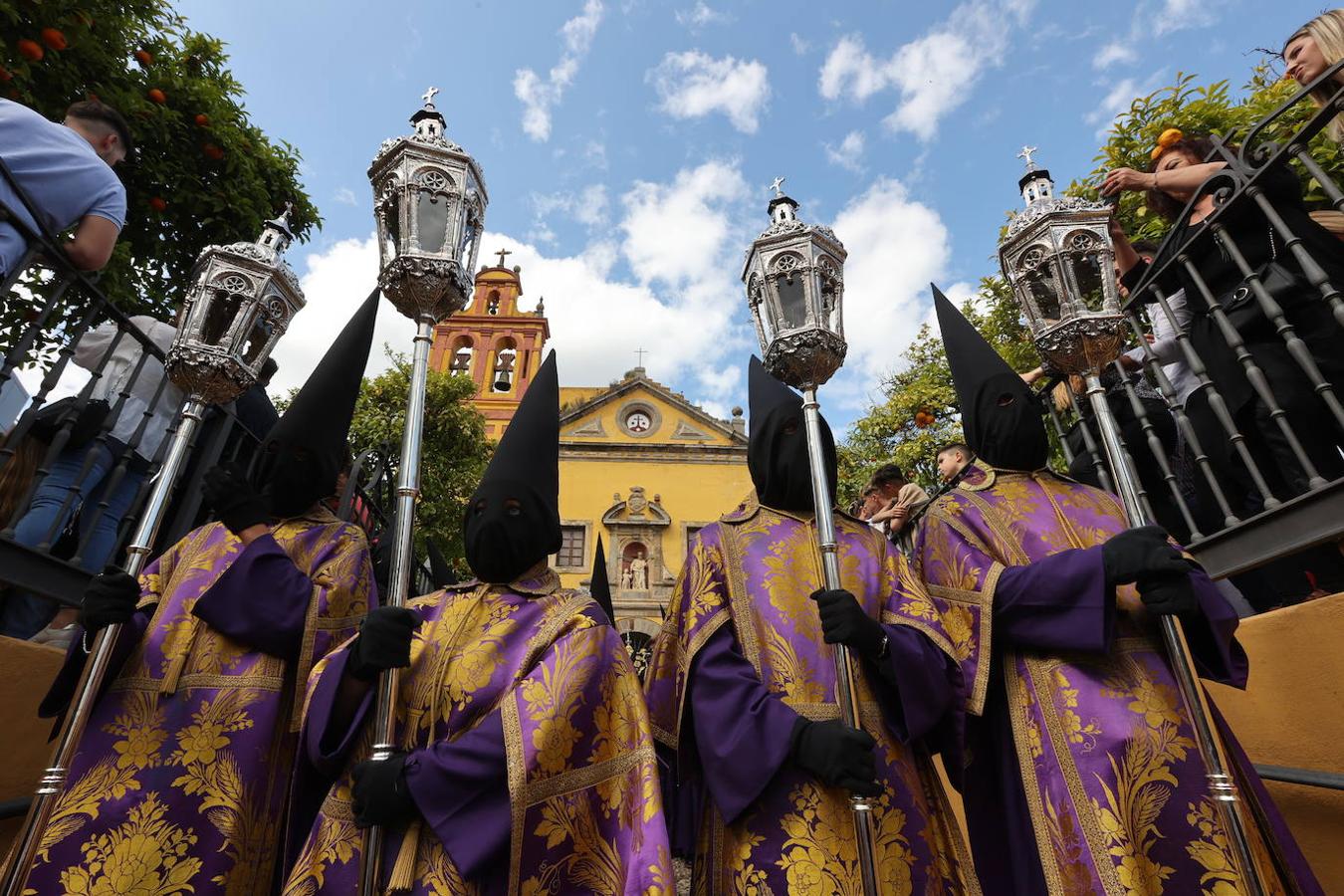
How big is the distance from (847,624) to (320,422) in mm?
2158

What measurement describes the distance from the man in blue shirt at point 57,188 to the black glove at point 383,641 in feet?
8.10

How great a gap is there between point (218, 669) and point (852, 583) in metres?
2.37

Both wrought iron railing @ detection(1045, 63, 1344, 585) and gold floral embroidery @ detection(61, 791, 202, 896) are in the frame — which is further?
wrought iron railing @ detection(1045, 63, 1344, 585)

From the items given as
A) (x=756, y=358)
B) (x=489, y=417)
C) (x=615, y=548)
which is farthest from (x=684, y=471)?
(x=756, y=358)

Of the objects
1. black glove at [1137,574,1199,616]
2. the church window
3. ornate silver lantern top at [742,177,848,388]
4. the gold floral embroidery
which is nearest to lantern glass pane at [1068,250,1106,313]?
ornate silver lantern top at [742,177,848,388]

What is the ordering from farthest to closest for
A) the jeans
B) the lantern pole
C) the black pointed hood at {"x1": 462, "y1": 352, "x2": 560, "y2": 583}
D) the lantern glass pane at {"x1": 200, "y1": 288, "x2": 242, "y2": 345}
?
the jeans → the lantern glass pane at {"x1": 200, "y1": 288, "x2": 242, "y2": 345} → the lantern pole → the black pointed hood at {"x1": 462, "y1": 352, "x2": 560, "y2": 583}

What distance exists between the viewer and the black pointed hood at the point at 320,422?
108 inches

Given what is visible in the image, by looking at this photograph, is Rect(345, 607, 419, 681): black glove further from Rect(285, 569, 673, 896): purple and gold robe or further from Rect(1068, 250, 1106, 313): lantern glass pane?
Rect(1068, 250, 1106, 313): lantern glass pane

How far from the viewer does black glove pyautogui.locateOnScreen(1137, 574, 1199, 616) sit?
6.76ft

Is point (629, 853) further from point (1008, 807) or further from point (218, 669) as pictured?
point (218, 669)

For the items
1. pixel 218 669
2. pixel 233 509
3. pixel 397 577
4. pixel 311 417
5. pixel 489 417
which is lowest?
pixel 218 669

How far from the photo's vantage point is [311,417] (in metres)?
2.75

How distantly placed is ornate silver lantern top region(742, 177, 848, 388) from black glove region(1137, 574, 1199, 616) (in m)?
1.25

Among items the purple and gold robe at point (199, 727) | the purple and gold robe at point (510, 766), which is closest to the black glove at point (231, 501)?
the purple and gold robe at point (199, 727)
